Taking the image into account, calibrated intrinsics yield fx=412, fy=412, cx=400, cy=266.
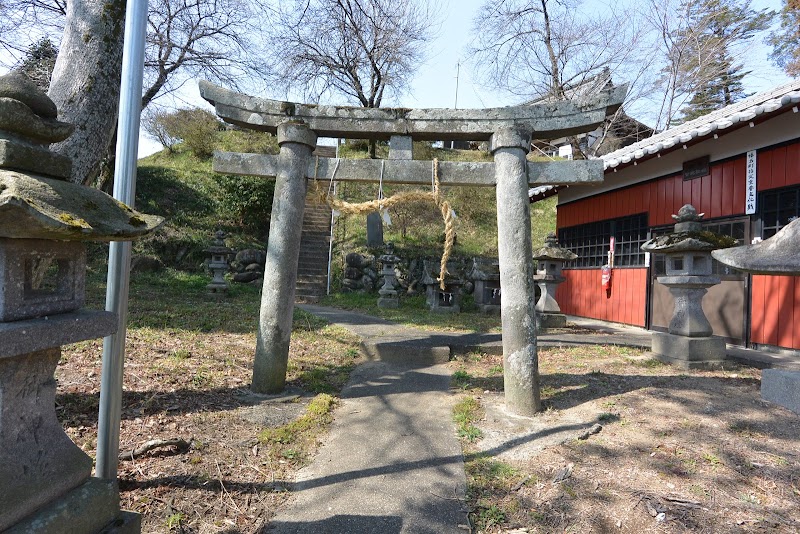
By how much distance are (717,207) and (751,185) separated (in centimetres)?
75

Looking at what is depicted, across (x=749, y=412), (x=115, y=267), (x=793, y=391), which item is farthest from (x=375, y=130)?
(x=749, y=412)

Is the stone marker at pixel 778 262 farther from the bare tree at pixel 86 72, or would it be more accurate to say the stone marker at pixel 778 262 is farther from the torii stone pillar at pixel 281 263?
the bare tree at pixel 86 72

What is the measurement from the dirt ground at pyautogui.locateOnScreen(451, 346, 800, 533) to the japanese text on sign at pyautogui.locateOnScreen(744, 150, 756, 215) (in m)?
3.38

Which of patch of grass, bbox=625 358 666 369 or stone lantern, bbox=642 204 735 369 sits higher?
stone lantern, bbox=642 204 735 369

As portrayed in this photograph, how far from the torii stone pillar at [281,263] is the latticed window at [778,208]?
7.47 m

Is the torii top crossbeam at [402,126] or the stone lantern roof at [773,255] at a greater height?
the torii top crossbeam at [402,126]

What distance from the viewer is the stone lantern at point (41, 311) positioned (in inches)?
63.9

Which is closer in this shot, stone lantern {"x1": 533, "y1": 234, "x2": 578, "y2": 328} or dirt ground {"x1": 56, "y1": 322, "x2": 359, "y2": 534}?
dirt ground {"x1": 56, "y1": 322, "x2": 359, "y2": 534}

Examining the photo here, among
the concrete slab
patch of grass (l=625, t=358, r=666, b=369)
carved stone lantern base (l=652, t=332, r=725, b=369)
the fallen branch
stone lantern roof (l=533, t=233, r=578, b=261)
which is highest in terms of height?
stone lantern roof (l=533, t=233, r=578, b=261)

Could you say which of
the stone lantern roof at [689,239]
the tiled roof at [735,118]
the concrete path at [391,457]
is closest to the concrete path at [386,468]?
the concrete path at [391,457]

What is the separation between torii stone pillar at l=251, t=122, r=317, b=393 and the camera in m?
4.58

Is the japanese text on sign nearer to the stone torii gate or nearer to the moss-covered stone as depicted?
the stone torii gate

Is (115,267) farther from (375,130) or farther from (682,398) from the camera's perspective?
(682,398)

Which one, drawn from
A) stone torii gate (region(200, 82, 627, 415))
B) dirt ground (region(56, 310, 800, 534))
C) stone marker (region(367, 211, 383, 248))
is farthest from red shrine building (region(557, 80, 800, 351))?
stone marker (region(367, 211, 383, 248))
